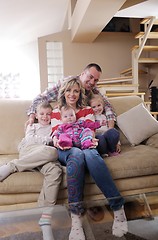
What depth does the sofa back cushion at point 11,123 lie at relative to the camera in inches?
74.6

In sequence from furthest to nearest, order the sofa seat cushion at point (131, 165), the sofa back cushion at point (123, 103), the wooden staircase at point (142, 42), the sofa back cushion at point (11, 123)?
1. the wooden staircase at point (142, 42)
2. the sofa back cushion at point (123, 103)
3. the sofa back cushion at point (11, 123)
4. the sofa seat cushion at point (131, 165)

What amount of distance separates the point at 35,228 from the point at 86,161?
0.52m

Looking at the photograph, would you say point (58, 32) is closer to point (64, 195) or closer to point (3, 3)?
point (3, 3)

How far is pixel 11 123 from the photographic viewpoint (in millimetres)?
1946

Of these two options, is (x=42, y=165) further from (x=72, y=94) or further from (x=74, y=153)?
(x=72, y=94)

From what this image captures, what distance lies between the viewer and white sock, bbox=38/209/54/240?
3.49 feet

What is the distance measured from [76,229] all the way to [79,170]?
0.38m

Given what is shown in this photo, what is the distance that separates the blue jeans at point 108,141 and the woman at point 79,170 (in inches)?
4.1

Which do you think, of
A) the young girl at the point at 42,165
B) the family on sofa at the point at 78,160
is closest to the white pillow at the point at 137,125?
the family on sofa at the point at 78,160

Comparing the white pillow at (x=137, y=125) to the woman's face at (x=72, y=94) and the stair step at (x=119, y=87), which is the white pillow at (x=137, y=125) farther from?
the stair step at (x=119, y=87)

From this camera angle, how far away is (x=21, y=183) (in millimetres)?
1417

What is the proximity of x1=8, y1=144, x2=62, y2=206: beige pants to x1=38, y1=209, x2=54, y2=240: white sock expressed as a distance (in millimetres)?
286

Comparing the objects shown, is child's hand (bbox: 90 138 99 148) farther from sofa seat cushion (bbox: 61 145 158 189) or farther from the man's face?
the man's face

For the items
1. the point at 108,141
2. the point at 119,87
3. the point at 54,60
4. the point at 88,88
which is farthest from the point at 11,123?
the point at 54,60
